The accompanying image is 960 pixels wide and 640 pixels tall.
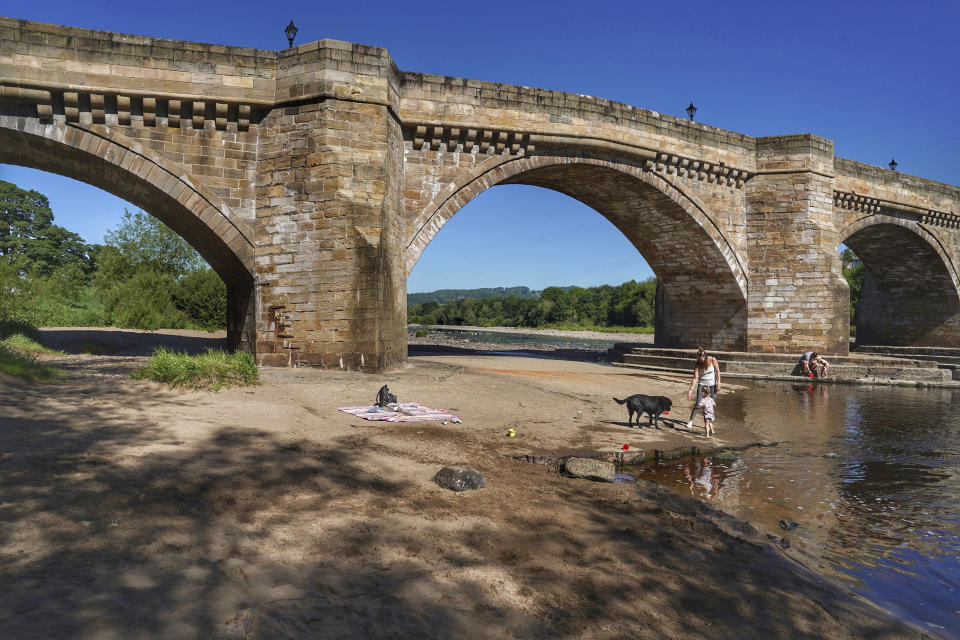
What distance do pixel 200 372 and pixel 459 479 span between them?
468cm

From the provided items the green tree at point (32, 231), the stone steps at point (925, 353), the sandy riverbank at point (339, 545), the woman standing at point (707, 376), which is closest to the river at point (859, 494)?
the sandy riverbank at point (339, 545)

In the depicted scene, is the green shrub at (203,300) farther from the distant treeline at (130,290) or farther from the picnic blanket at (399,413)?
the picnic blanket at (399,413)

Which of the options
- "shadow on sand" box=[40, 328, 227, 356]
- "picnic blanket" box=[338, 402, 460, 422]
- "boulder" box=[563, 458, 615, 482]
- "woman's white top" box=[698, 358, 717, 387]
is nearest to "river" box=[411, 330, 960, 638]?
"boulder" box=[563, 458, 615, 482]

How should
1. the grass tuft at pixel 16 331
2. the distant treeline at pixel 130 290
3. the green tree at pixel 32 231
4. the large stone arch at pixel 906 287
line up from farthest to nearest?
the green tree at pixel 32 231 < the large stone arch at pixel 906 287 < the distant treeline at pixel 130 290 < the grass tuft at pixel 16 331

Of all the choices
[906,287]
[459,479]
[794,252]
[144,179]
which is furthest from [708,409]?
[906,287]

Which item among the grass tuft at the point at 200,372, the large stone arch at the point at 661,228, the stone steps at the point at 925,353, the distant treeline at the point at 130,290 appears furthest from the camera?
the stone steps at the point at 925,353

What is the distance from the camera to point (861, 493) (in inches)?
222

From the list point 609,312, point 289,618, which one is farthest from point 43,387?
point 609,312

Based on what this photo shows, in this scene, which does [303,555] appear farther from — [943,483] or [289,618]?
→ [943,483]

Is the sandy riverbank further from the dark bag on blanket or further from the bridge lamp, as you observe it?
the bridge lamp

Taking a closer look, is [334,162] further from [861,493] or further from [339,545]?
[861,493]

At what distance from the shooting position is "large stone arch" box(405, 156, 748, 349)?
44.2 feet

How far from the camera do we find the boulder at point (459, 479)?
15.0ft

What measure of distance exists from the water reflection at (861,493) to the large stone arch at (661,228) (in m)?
7.49
